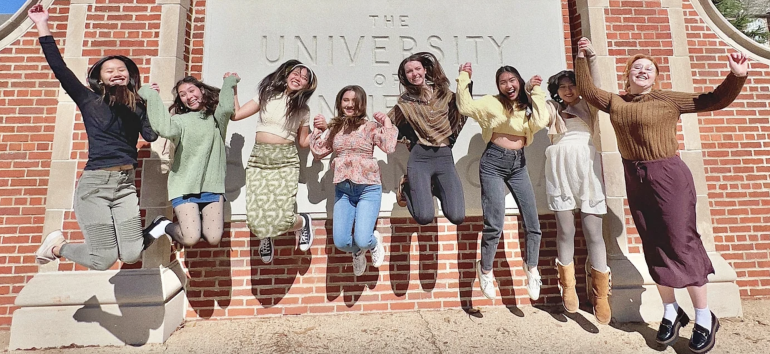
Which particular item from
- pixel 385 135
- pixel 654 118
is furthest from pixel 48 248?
pixel 654 118

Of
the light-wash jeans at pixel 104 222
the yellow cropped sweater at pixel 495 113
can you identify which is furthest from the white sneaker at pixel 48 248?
the yellow cropped sweater at pixel 495 113

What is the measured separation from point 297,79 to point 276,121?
41 cm

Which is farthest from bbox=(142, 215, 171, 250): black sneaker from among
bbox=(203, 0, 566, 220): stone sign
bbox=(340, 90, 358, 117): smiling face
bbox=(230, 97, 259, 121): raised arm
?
bbox=(340, 90, 358, 117): smiling face

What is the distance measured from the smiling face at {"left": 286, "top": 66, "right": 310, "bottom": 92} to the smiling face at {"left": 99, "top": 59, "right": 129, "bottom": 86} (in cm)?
121

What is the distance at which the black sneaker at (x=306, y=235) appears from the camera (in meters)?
3.16

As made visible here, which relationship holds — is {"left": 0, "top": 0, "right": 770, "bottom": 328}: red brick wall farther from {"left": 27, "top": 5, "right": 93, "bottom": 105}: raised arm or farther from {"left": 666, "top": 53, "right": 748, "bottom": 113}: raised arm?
{"left": 666, "top": 53, "right": 748, "bottom": 113}: raised arm

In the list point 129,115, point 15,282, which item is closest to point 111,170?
point 129,115

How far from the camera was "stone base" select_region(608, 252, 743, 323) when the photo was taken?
317 centimetres

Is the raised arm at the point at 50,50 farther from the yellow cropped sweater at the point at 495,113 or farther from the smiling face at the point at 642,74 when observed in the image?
the smiling face at the point at 642,74

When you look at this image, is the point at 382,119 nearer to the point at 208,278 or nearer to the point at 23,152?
the point at 208,278

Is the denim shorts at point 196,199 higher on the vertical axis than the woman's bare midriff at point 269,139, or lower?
lower

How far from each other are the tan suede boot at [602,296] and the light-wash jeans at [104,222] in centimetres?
366

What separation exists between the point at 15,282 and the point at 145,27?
8.54 feet

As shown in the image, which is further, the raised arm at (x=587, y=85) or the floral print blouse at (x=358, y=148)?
the floral print blouse at (x=358, y=148)
